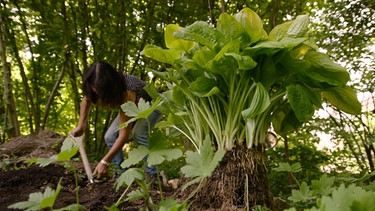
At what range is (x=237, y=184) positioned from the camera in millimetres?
1129

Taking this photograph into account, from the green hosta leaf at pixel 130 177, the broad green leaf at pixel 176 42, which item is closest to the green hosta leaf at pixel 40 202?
the green hosta leaf at pixel 130 177

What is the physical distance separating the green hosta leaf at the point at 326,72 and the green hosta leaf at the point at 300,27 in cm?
10

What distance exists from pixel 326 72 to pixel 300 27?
0.19 metres

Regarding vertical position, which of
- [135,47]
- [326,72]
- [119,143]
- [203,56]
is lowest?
[119,143]

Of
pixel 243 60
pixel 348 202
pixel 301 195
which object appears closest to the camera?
pixel 348 202

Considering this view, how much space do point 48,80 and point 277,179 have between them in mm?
3114

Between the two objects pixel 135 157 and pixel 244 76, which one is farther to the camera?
pixel 244 76

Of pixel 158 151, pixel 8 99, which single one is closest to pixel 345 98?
pixel 158 151

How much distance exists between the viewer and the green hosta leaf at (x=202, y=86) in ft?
3.79

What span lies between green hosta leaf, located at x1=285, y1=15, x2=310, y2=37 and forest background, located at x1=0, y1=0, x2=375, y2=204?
5.71 feet

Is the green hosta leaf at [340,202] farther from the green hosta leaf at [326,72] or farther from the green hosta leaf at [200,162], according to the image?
the green hosta leaf at [326,72]

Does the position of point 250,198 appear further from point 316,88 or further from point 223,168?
point 316,88

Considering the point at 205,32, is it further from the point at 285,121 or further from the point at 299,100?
the point at 285,121

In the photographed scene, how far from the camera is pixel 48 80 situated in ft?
13.8
